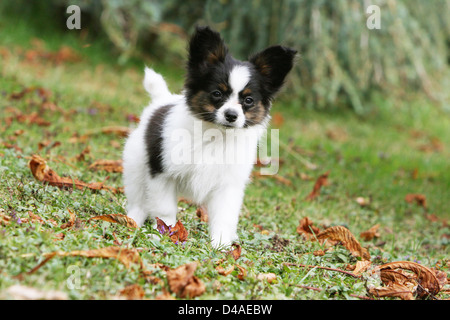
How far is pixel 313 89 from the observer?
9.02 metres

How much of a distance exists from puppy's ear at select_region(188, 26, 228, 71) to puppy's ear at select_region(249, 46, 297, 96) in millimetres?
278

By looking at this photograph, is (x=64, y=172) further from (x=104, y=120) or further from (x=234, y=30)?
(x=234, y=30)

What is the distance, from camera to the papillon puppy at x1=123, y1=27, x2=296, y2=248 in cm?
381

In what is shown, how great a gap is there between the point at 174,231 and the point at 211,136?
727 millimetres

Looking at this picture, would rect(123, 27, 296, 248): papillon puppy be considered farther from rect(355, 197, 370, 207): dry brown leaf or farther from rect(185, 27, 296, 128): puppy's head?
rect(355, 197, 370, 207): dry brown leaf

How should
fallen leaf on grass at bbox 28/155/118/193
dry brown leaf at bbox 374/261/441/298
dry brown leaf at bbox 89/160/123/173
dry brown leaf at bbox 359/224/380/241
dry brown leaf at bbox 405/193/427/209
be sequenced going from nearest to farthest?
1. dry brown leaf at bbox 374/261/441/298
2. fallen leaf on grass at bbox 28/155/118/193
3. dry brown leaf at bbox 359/224/380/241
4. dry brown leaf at bbox 89/160/123/173
5. dry brown leaf at bbox 405/193/427/209

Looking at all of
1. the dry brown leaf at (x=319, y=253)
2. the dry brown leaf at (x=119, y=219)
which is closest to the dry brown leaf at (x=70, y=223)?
the dry brown leaf at (x=119, y=219)

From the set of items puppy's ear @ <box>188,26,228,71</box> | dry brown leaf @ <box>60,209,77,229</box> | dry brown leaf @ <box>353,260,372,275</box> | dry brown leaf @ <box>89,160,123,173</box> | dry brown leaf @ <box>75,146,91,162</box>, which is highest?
puppy's ear @ <box>188,26,228,71</box>

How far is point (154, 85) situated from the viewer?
4.53 metres

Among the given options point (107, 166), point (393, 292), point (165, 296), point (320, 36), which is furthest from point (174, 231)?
point (320, 36)

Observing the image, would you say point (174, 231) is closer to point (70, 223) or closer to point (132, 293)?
point (70, 223)

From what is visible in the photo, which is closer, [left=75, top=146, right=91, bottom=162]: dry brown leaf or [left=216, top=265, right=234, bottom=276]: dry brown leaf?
[left=216, top=265, right=234, bottom=276]: dry brown leaf

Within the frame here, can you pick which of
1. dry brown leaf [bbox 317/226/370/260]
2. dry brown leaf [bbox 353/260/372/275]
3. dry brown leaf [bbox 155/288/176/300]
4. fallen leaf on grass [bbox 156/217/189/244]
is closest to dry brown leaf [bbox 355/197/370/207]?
dry brown leaf [bbox 317/226/370/260]

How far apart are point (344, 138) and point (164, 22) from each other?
3.63 meters
